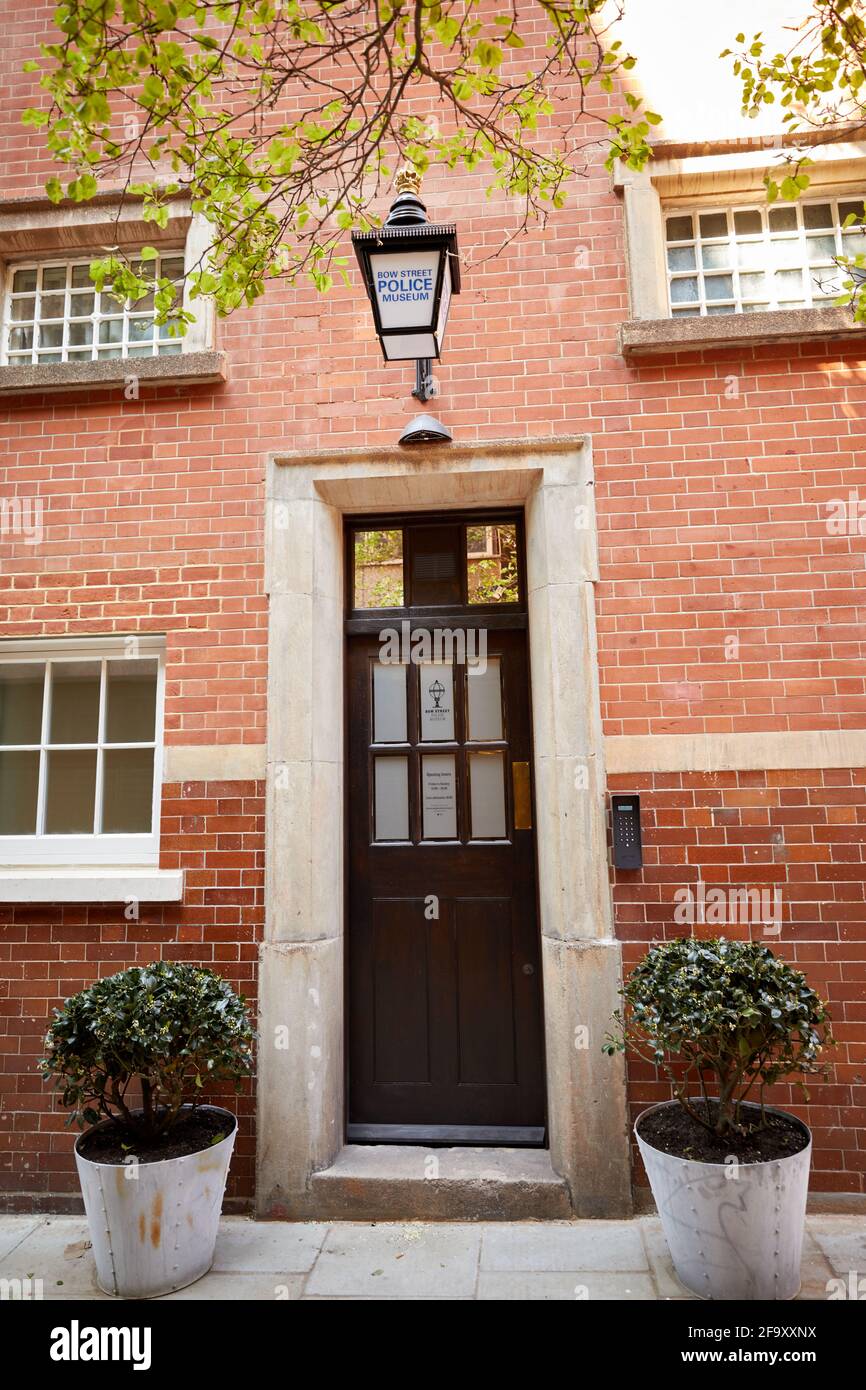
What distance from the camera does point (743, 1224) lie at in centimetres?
313

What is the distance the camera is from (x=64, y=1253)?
3.71 m

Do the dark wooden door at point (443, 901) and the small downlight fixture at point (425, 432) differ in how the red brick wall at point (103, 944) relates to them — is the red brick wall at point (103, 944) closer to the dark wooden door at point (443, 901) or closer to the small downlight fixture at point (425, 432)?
the dark wooden door at point (443, 901)

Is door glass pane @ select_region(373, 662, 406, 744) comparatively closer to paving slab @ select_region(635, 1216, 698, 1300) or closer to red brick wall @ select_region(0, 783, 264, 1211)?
red brick wall @ select_region(0, 783, 264, 1211)

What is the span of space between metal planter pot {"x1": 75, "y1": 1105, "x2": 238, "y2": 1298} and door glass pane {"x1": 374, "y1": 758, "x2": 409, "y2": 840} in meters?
1.75

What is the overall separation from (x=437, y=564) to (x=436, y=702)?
0.79m

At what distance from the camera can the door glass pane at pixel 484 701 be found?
464 centimetres

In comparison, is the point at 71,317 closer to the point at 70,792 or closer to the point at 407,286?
the point at 407,286

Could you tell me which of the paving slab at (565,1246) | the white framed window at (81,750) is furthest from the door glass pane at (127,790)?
the paving slab at (565,1246)

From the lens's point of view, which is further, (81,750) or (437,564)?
(437,564)

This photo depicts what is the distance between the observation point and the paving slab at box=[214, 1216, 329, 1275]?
353 cm

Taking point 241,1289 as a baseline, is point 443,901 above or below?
above

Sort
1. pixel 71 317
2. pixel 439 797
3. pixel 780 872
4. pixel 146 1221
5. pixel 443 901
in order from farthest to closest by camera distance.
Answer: pixel 71 317, pixel 439 797, pixel 443 901, pixel 780 872, pixel 146 1221

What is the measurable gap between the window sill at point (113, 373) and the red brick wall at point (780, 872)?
9.99ft

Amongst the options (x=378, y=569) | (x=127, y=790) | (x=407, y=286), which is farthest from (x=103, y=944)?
(x=407, y=286)
